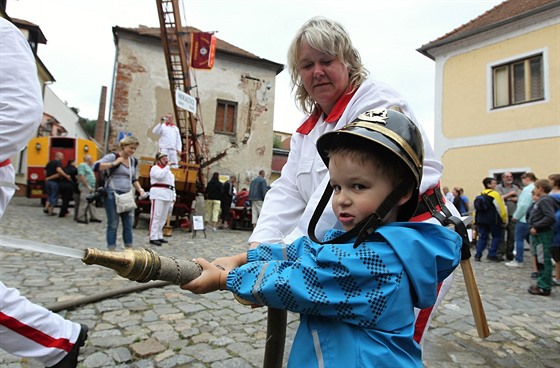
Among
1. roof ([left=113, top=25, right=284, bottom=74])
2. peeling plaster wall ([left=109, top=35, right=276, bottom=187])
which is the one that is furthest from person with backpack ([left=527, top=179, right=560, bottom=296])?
roof ([left=113, top=25, right=284, bottom=74])

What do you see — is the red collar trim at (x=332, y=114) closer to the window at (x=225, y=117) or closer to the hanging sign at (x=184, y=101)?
the hanging sign at (x=184, y=101)

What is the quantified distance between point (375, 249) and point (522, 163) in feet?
45.4

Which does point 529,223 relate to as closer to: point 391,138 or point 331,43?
point 331,43

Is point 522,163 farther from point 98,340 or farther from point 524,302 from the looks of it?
point 98,340

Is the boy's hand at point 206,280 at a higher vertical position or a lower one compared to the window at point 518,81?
lower

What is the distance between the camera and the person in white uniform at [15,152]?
1.86m

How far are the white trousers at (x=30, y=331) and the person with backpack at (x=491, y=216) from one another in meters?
8.46

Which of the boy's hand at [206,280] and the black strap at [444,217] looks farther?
the black strap at [444,217]

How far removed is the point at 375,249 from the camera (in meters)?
1.17

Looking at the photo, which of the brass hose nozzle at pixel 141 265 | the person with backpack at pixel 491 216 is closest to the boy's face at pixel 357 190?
the brass hose nozzle at pixel 141 265

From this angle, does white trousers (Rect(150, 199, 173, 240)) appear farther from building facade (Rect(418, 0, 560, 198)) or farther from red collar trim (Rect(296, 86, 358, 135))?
building facade (Rect(418, 0, 560, 198))

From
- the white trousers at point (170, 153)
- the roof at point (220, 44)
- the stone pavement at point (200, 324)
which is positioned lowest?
the stone pavement at point (200, 324)

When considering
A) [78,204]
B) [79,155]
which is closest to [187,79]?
[79,155]

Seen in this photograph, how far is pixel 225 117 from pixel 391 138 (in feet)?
70.6
